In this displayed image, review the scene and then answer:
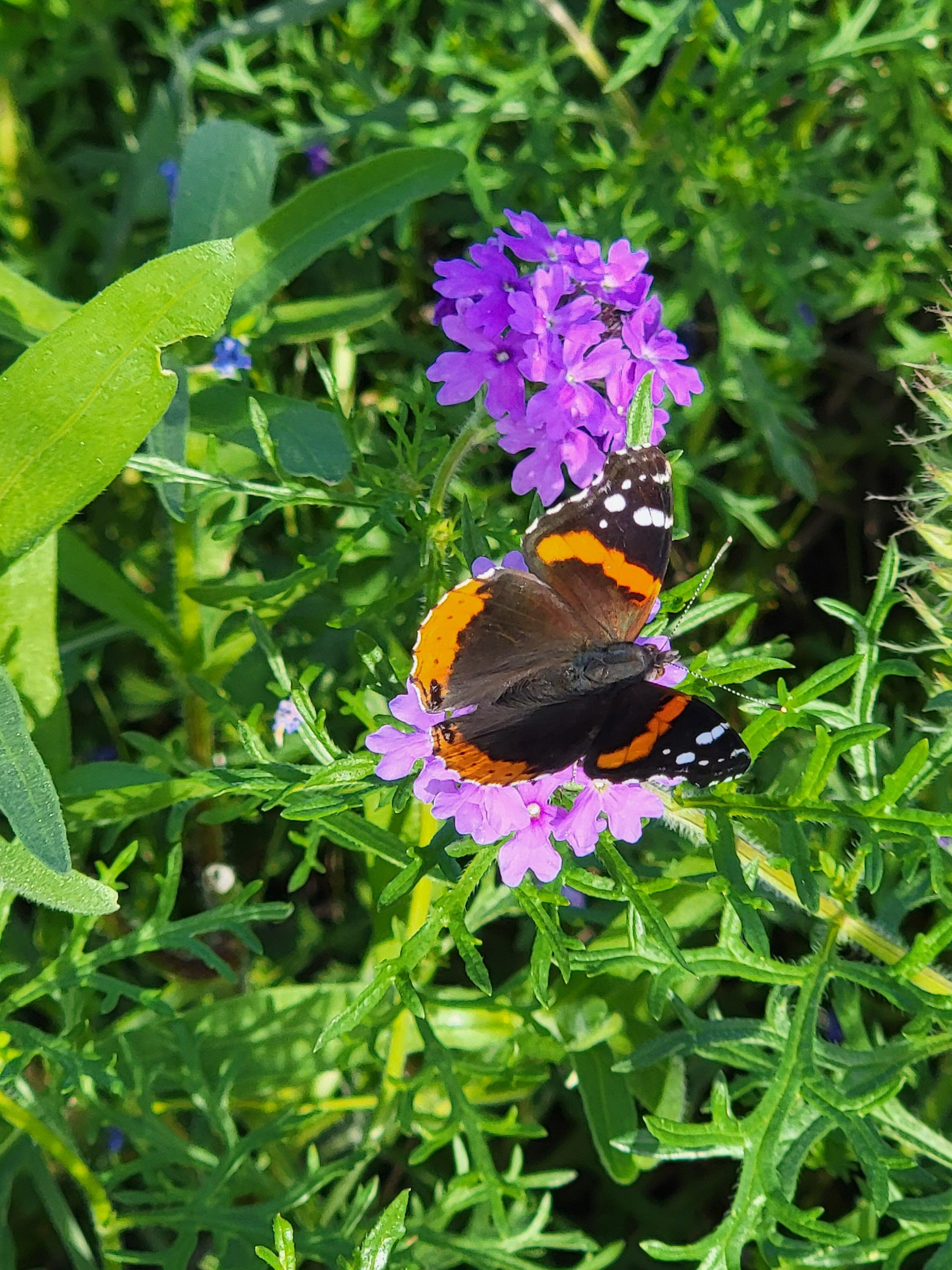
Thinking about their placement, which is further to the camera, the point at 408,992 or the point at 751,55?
the point at 751,55

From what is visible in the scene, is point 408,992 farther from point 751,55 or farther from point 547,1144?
point 751,55

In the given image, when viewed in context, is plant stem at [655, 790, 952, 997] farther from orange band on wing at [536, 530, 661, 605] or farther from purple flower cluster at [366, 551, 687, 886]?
orange band on wing at [536, 530, 661, 605]

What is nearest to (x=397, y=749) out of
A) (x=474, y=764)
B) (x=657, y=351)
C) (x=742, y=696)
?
(x=474, y=764)

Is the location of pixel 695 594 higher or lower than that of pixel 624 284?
lower

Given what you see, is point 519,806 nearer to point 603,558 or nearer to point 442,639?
point 442,639

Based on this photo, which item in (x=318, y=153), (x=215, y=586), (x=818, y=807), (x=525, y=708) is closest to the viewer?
(x=818, y=807)

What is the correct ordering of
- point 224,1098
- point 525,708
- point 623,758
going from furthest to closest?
1. point 224,1098
2. point 525,708
3. point 623,758

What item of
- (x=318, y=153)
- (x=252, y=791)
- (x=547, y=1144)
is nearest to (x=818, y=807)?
(x=252, y=791)
